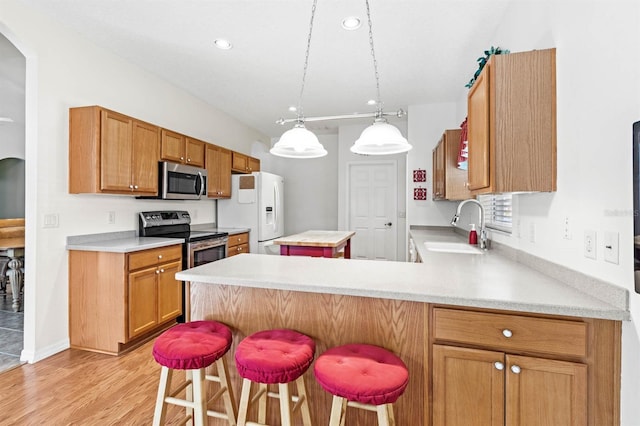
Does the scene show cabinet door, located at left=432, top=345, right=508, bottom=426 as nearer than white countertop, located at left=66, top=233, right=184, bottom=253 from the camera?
Yes

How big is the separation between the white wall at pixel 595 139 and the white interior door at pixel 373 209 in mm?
3713

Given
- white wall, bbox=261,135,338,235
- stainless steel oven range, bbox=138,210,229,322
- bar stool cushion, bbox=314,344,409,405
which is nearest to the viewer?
bar stool cushion, bbox=314,344,409,405

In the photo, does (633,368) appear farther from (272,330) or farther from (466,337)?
(272,330)

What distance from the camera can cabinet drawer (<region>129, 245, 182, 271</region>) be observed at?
102 inches

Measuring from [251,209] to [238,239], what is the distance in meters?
0.54

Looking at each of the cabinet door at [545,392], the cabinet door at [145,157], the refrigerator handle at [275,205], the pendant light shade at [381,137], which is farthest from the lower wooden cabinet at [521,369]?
the refrigerator handle at [275,205]

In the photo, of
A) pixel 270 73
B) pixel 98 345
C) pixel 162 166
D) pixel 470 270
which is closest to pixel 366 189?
pixel 270 73

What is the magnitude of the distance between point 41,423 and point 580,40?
3346mm

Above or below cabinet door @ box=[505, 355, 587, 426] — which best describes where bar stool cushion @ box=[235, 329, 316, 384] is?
above

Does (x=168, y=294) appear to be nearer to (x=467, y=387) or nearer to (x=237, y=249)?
(x=237, y=249)

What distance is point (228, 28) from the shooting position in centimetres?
259

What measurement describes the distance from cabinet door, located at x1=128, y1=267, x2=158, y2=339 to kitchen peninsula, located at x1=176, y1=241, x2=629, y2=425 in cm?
126

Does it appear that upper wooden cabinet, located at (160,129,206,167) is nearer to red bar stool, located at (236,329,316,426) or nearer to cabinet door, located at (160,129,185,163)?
cabinet door, located at (160,129,185,163)

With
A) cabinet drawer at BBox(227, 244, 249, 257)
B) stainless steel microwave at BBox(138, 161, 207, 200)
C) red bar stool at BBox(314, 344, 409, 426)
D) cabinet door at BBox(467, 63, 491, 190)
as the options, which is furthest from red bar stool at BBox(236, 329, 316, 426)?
cabinet drawer at BBox(227, 244, 249, 257)
